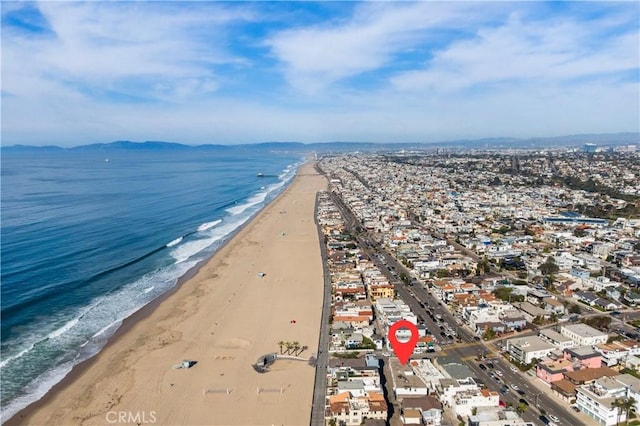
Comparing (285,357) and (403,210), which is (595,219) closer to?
(403,210)

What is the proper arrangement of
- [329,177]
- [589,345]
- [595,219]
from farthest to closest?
1. [329,177]
2. [595,219]
3. [589,345]

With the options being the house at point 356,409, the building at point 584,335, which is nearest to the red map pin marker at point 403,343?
the house at point 356,409

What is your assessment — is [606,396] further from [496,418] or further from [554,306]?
[554,306]

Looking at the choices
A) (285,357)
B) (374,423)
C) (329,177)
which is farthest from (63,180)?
(374,423)

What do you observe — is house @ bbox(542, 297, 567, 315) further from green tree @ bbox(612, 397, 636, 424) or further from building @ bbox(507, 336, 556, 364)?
green tree @ bbox(612, 397, 636, 424)
